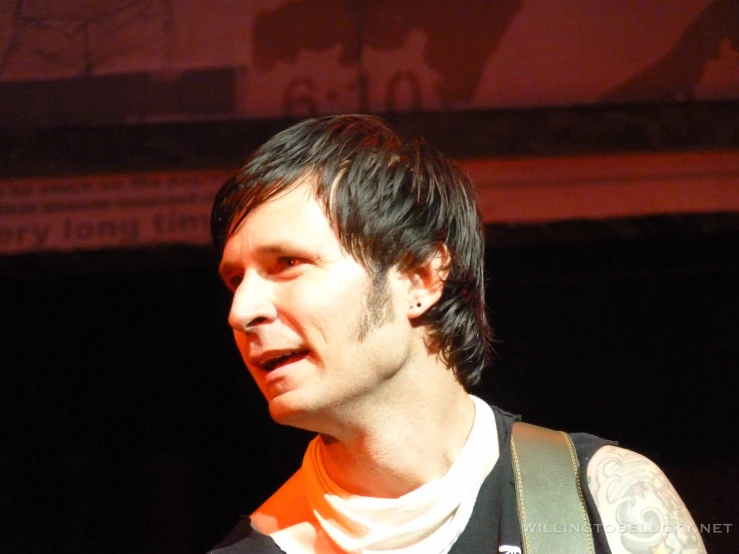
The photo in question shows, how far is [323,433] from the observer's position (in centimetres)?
176

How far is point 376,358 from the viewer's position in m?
1.64

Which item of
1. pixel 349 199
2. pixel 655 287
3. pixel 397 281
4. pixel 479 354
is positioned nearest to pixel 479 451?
pixel 479 354

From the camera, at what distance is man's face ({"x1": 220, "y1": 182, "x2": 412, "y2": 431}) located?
161 cm

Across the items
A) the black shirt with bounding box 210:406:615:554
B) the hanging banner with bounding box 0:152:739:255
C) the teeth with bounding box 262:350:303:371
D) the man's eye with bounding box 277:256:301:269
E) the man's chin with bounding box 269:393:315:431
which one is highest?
the hanging banner with bounding box 0:152:739:255

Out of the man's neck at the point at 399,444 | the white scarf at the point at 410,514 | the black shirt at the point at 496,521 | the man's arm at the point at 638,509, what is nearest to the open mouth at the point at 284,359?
the man's neck at the point at 399,444

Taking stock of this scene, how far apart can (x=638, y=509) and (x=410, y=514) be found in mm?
419

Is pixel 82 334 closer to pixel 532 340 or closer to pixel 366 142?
pixel 366 142

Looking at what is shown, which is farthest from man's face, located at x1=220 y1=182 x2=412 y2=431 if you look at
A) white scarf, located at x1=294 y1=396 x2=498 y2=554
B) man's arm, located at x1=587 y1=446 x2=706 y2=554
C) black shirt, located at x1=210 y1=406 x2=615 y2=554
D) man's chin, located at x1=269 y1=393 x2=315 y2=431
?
man's arm, located at x1=587 y1=446 x2=706 y2=554

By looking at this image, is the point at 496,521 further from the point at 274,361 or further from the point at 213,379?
the point at 213,379

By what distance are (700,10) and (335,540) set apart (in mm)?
1606

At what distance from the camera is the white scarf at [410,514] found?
1.65 meters

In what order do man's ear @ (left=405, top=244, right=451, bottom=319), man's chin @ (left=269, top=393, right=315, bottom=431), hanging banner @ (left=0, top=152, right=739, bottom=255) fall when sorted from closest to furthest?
1. man's chin @ (left=269, top=393, right=315, bottom=431)
2. man's ear @ (left=405, top=244, right=451, bottom=319)
3. hanging banner @ (left=0, top=152, right=739, bottom=255)

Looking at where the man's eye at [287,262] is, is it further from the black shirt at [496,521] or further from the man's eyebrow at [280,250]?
the black shirt at [496,521]

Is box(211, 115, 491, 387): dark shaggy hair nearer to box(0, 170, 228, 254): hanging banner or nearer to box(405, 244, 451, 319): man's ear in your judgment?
box(405, 244, 451, 319): man's ear
